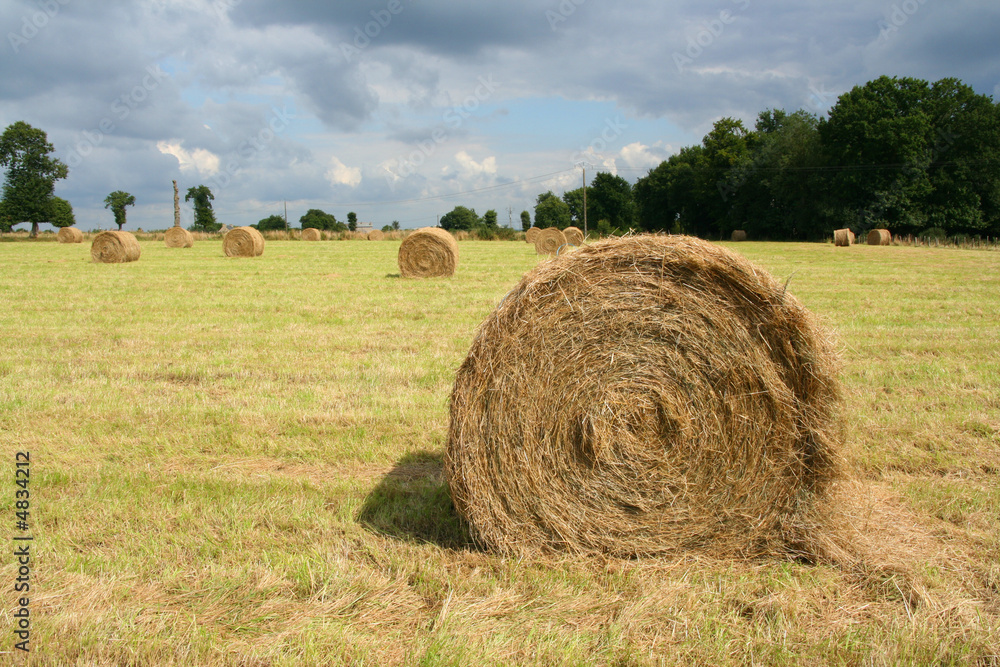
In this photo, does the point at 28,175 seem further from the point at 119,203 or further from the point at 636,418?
the point at 636,418

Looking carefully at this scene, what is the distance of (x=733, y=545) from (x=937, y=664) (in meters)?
1.07

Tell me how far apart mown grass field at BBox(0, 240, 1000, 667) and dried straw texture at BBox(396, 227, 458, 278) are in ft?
35.7

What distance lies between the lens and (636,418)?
11.6 feet

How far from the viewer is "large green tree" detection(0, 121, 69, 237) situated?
61.4 m

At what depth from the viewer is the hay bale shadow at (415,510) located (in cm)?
371

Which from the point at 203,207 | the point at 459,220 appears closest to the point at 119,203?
the point at 203,207

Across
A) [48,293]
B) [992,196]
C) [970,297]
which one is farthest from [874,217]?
[48,293]

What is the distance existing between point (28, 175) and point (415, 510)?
77.0m

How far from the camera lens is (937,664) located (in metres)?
2.60

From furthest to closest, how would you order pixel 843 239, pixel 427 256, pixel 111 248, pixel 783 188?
pixel 783 188
pixel 843 239
pixel 111 248
pixel 427 256

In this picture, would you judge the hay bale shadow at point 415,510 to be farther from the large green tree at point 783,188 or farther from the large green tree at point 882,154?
the large green tree at point 783,188

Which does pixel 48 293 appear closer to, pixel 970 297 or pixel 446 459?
pixel 446 459

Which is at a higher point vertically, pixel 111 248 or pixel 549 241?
pixel 549 241

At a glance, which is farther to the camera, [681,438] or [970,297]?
[970,297]
